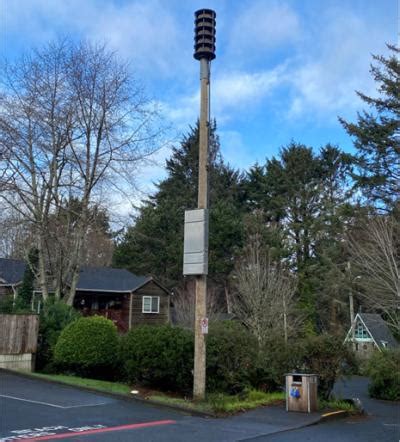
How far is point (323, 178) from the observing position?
1836 inches

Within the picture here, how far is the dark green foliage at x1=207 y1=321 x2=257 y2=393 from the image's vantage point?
1266 cm

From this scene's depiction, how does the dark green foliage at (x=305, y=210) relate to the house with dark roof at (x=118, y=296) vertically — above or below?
above

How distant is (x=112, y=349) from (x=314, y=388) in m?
6.56

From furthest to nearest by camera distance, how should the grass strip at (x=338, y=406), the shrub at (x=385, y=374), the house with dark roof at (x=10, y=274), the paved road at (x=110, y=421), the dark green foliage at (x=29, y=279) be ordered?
the house with dark roof at (x=10, y=274), the dark green foliage at (x=29, y=279), the shrub at (x=385, y=374), the grass strip at (x=338, y=406), the paved road at (x=110, y=421)

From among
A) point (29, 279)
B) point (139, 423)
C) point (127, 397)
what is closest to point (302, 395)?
point (139, 423)

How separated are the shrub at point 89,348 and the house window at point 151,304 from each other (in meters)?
21.6

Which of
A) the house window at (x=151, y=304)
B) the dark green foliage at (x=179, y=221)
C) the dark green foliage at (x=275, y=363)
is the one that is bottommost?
the dark green foliage at (x=275, y=363)

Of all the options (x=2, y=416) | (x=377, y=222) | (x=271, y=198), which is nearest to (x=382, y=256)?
(x=377, y=222)

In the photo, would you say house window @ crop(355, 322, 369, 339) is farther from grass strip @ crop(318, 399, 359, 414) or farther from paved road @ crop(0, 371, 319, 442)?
paved road @ crop(0, 371, 319, 442)

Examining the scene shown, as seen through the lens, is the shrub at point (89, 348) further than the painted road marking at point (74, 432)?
Yes

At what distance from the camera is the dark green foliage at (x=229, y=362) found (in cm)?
1266

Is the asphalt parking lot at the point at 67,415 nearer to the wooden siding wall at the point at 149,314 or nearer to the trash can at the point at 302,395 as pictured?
the trash can at the point at 302,395

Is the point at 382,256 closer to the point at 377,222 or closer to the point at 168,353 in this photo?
the point at 377,222

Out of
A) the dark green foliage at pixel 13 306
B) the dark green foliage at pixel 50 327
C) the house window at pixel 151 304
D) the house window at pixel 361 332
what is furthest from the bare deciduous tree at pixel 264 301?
the dark green foliage at pixel 13 306
